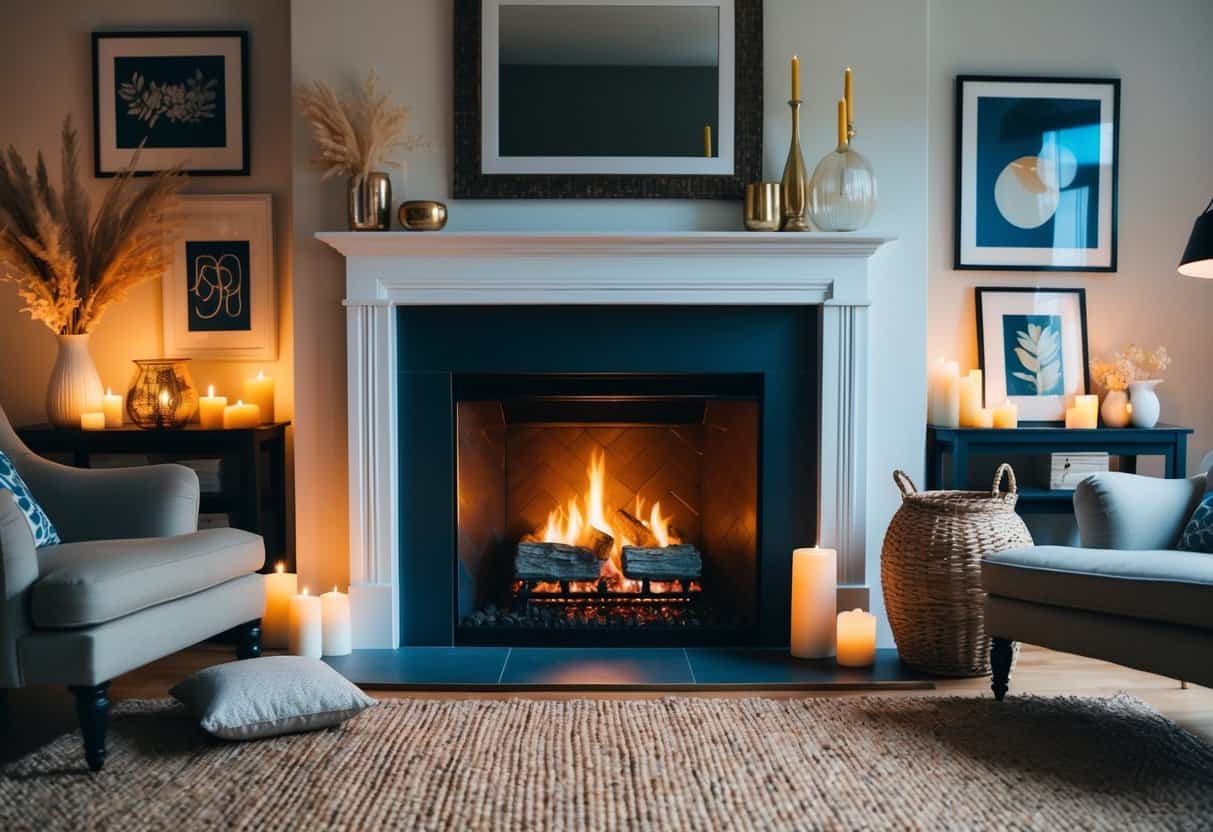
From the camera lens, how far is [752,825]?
1953mm

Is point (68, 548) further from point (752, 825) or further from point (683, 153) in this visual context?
point (683, 153)

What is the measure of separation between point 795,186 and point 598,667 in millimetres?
1563

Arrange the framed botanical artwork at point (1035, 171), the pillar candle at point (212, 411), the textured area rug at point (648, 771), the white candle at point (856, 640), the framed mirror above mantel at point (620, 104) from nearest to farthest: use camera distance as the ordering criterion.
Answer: the textured area rug at point (648, 771)
the white candle at point (856, 640)
the framed mirror above mantel at point (620, 104)
the pillar candle at point (212, 411)
the framed botanical artwork at point (1035, 171)

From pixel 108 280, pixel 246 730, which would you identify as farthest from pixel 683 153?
pixel 246 730

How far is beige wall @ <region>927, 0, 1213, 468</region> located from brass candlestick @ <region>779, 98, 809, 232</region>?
0.74 metres

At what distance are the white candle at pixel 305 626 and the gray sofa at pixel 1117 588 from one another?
6.20ft

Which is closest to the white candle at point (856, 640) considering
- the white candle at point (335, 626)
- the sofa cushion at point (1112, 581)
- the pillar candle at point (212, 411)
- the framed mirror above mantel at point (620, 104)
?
the sofa cushion at point (1112, 581)

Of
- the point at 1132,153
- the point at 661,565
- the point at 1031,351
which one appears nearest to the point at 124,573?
the point at 661,565

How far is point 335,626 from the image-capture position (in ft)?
10.2

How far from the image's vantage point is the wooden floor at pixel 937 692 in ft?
8.38

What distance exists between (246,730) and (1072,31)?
3480 millimetres

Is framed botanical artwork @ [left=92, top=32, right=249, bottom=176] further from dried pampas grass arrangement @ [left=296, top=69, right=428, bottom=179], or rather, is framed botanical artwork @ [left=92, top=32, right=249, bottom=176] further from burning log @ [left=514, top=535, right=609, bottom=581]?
burning log @ [left=514, top=535, right=609, bottom=581]

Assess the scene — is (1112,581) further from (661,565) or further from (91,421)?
(91,421)

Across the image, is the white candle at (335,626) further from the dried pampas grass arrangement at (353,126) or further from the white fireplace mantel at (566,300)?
the dried pampas grass arrangement at (353,126)
